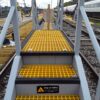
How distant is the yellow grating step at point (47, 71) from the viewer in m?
3.50

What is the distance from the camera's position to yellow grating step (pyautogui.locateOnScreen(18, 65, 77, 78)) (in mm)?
3502

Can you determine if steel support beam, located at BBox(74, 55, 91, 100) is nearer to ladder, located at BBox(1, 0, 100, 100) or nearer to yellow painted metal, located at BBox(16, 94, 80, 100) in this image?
ladder, located at BBox(1, 0, 100, 100)

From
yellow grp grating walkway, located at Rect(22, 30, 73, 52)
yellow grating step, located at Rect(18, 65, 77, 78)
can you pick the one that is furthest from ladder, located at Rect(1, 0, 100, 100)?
yellow grp grating walkway, located at Rect(22, 30, 73, 52)

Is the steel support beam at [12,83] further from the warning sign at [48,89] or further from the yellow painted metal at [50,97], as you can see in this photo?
the warning sign at [48,89]

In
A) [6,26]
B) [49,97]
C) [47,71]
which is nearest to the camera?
[6,26]

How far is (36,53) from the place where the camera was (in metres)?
3.89

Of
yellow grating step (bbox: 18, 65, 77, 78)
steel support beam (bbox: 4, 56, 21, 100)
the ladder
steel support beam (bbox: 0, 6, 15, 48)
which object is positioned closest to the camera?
steel support beam (bbox: 0, 6, 15, 48)

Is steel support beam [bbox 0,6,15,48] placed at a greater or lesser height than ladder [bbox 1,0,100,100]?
greater

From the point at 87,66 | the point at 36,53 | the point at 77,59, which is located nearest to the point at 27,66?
the point at 36,53

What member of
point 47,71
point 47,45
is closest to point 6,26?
point 47,71

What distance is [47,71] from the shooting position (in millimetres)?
3717

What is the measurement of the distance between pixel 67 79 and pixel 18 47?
113 cm

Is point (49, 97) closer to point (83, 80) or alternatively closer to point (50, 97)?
Result: point (50, 97)

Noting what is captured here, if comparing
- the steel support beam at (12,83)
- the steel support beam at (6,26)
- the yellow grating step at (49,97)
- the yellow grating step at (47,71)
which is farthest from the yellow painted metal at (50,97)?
the steel support beam at (6,26)
